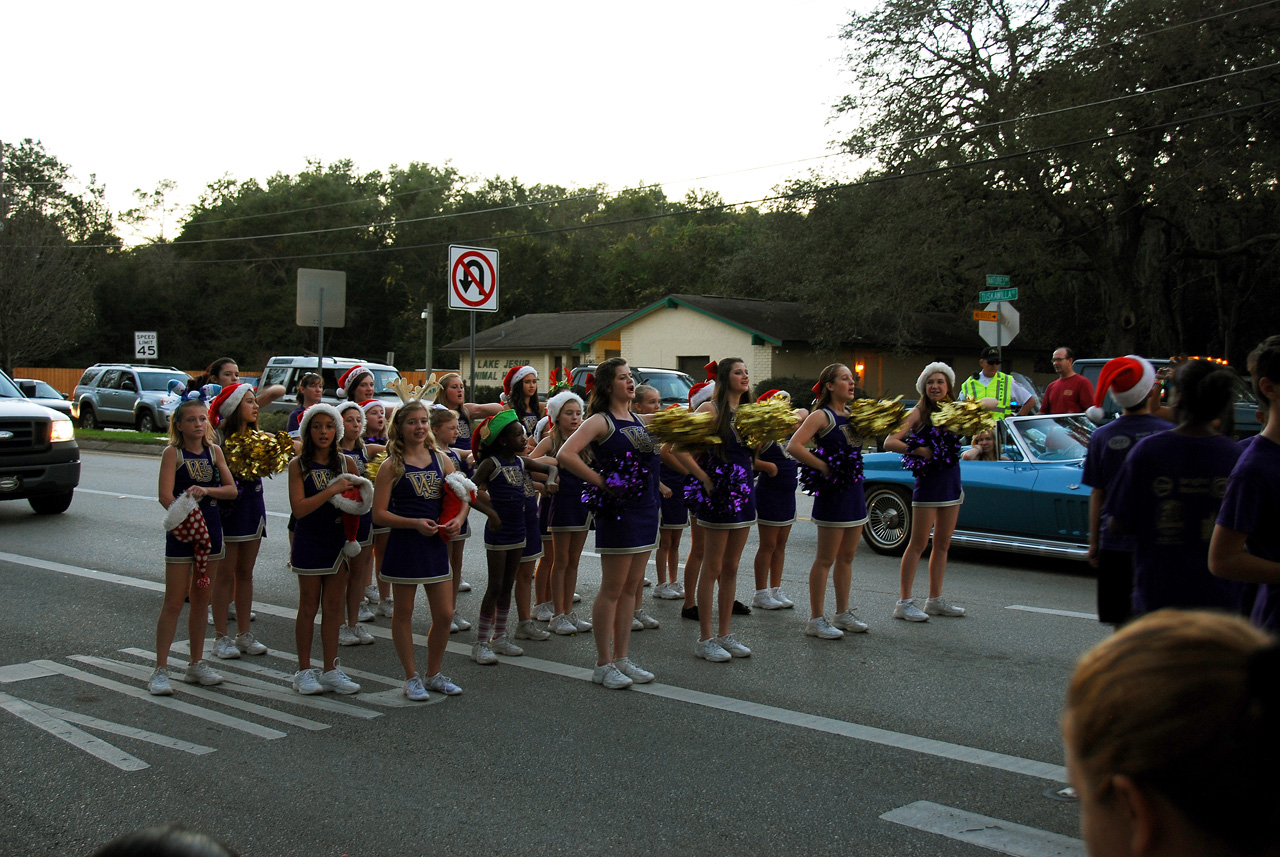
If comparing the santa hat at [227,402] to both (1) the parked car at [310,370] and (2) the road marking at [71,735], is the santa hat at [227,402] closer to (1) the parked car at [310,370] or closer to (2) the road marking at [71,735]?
(2) the road marking at [71,735]

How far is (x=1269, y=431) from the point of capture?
3.51 metres

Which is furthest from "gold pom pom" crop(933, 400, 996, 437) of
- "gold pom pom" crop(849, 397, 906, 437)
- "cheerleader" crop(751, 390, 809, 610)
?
"cheerleader" crop(751, 390, 809, 610)

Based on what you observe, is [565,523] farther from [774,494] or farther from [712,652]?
[774,494]

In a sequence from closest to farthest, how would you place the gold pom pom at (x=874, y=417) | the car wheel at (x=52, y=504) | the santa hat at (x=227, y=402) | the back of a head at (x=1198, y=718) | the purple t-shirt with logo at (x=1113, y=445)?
1. the back of a head at (x=1198, y=718)
2. the purple t-shirt with logo at (x=1113, y=445)
3. the santa hat at (x=227, y=402)
4. the gold pom pom at (x=874, y=417)
5. the car wheel at (x=52, y=504)

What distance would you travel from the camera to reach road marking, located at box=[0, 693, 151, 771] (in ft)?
16.6

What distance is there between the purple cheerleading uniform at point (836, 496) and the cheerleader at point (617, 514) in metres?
1.60

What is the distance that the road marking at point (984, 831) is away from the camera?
405cm

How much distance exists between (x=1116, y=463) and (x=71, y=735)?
5371mm

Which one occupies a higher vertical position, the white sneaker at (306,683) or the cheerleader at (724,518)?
the cheerleader at (724,518)

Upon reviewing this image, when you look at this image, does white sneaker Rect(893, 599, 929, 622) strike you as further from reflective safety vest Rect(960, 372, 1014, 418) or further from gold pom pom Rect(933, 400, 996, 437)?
reflective safety vest Rect(960, 372, 1014, 418)

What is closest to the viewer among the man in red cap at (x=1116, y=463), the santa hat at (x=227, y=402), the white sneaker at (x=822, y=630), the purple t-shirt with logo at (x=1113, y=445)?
the man in red cap at (x=1116, y=463)

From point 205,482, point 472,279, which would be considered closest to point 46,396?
point 472,279

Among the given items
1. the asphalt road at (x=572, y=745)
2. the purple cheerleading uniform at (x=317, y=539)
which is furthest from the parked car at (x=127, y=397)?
the purple cheerleading uniform at (x=317, y=539)

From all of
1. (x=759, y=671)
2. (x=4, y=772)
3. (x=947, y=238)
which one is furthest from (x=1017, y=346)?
(x=4, y=772)
